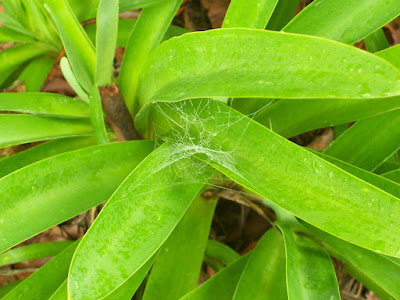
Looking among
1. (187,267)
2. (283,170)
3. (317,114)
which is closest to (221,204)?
(187,267)

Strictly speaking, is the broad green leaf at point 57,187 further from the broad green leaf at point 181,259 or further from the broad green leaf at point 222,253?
the broad green leaf at point 222,253

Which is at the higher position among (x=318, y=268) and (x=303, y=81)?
(x=303, y=81)

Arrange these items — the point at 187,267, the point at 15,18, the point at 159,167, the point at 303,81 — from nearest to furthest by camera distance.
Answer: the point at 303,81
the point at 159,167
the point at 187,267
the point at 15,18

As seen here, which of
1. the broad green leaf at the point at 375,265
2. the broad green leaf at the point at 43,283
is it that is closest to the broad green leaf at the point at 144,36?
the broad green leaf at the point at 43,283

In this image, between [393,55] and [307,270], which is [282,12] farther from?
[307,270]

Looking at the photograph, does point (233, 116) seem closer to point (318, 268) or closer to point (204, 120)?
point (204, 120)

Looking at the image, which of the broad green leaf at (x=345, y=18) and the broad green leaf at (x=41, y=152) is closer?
the broad green leaf at (x=345, y=18)

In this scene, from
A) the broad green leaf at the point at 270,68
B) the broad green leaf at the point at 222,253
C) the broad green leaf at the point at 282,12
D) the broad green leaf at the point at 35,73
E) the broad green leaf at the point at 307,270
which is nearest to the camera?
the broad green leaf at the point at 270,68

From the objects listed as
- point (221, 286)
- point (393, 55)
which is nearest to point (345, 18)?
point (393, 55)
